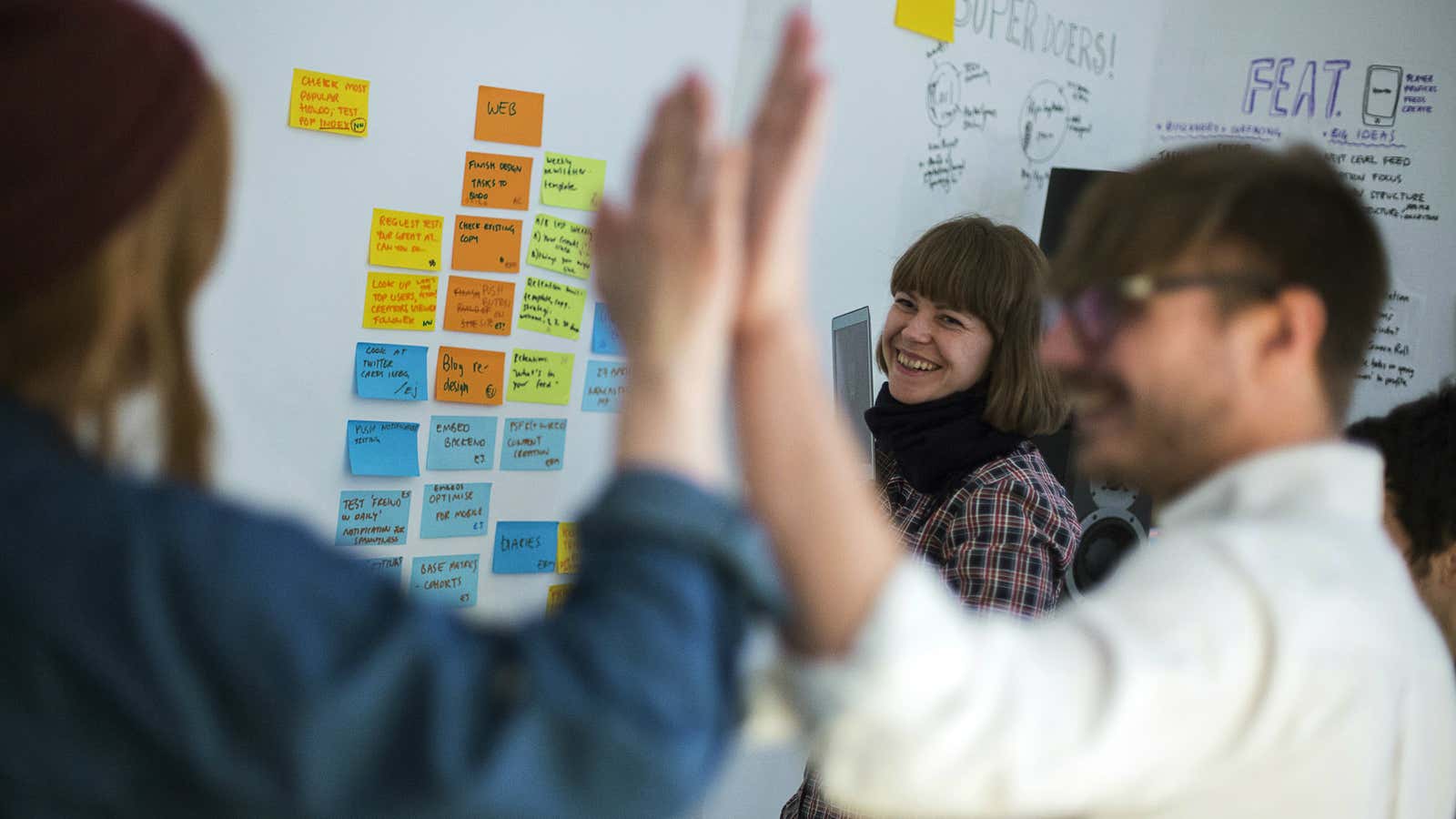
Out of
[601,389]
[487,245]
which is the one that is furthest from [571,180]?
[601,389]

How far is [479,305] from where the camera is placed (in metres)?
2.95

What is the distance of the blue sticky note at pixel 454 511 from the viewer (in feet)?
9.62

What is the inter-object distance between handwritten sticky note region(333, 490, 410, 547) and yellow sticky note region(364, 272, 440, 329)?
1.23 ft

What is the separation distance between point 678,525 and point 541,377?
246cm

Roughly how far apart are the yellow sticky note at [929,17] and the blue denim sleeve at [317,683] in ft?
10.7

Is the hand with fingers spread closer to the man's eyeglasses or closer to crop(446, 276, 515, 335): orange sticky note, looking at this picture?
the man's eyeglasses

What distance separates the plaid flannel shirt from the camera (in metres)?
2.33

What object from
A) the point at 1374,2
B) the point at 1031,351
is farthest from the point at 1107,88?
the point at 1031,351

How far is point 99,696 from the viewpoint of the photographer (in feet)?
2.07

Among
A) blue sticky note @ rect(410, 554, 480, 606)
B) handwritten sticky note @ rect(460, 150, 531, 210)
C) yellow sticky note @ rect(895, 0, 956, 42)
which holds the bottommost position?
blue sticky note @ rect(410, 554, 480, 606)

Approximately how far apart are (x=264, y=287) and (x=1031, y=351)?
5.26 ft

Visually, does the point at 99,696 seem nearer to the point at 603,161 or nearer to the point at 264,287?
the point at 264,287

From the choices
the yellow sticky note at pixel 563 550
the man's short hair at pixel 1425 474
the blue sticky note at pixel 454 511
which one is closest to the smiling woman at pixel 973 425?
the man's short hair at pixel 1425 474

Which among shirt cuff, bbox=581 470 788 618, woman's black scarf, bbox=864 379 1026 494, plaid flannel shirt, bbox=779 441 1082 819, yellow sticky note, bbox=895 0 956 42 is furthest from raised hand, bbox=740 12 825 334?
yellow sticky note, bbox=895 0 956 42
